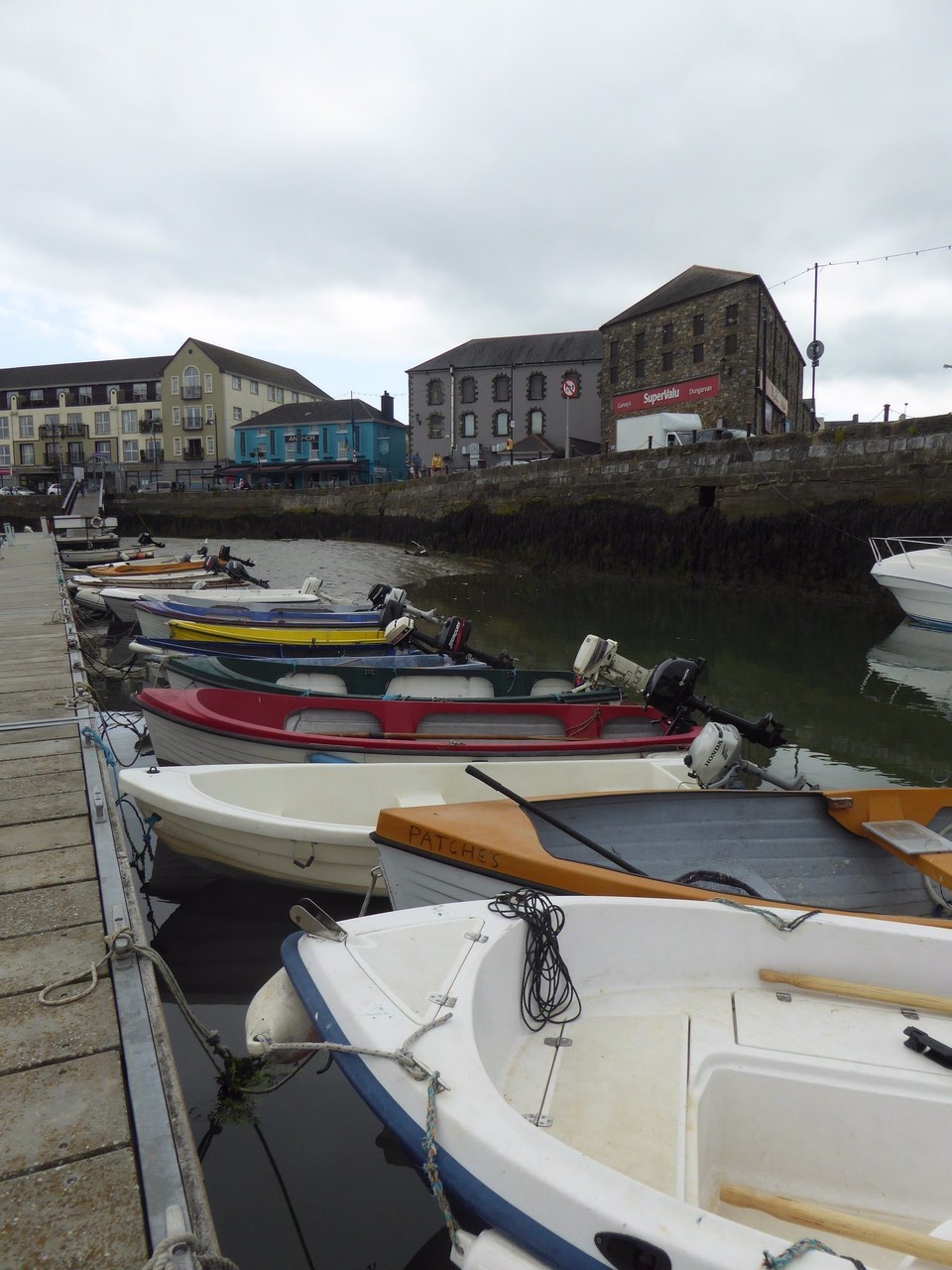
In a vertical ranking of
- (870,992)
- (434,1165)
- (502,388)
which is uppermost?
Result: (502,388)

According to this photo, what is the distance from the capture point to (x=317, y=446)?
56.0 m

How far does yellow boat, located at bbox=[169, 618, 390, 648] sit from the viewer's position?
1083 centimetres

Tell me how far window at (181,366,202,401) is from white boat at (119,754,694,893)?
64236 millimetres

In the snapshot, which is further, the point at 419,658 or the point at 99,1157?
the point at 419,658

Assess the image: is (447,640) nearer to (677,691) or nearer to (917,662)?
(677,691)

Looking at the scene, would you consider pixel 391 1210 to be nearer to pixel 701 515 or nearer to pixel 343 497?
pixel 701 515

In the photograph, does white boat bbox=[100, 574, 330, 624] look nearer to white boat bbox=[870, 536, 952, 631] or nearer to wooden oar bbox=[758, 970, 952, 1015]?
wooden oar bbox=[758, 970, 952, 1015]

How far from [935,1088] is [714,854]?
1.72 metres

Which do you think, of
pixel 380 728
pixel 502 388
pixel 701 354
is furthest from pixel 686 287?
pixel 380 728

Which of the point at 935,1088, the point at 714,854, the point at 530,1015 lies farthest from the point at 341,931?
the point at 714,854

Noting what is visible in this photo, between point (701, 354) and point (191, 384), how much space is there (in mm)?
43042

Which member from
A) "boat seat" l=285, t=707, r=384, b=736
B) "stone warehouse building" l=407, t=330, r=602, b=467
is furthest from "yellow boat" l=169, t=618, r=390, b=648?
"stone warehouse building" l=407, t=330, r=602, b=467

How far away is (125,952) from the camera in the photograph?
9.46ft

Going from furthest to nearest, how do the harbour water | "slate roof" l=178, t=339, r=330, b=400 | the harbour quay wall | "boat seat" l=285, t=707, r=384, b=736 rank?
"slate roof" l=178, t=339, r=330, b=400, the harbour quay wall, "boat seat" l=285, t=707, r=384, b=736, the harbour water
